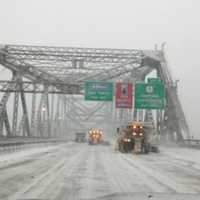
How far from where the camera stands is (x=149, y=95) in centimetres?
7181

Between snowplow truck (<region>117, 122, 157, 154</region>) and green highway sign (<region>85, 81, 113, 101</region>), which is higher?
green highway sign (<region>85, 81, 113, 101</region>)

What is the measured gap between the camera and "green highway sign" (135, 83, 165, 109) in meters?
71.1

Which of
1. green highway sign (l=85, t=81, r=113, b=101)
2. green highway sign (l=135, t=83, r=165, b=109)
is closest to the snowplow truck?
green highway sign (l=135, t=83, r=165, b=109)

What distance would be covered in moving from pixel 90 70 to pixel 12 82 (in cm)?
1096

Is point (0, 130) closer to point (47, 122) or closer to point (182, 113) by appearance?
point (182, 113)

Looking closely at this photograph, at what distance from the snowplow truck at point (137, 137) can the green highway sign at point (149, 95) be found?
12.8 metres

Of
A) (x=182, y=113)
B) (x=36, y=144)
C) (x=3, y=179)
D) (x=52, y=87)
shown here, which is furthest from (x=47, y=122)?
(x=3, y=179)

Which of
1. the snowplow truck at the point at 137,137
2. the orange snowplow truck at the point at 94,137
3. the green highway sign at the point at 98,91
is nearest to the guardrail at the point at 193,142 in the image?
the green highway sign at the point at 98,91

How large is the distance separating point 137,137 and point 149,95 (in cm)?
1592

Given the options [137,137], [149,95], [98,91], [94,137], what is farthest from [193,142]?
[94,137]

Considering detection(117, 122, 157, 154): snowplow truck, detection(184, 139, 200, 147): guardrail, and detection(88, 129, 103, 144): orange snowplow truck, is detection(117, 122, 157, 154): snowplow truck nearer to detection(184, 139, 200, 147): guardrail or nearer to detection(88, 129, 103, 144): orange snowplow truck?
detection(184, 139, 200, 147): guardrail

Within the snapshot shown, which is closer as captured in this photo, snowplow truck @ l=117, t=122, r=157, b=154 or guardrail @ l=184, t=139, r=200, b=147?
snowplow truck @ l=117, t=122, r=157, b=154

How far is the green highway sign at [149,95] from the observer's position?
233ft

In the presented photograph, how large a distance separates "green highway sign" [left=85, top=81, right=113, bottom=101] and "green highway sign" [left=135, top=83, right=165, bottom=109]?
3.88 meters
